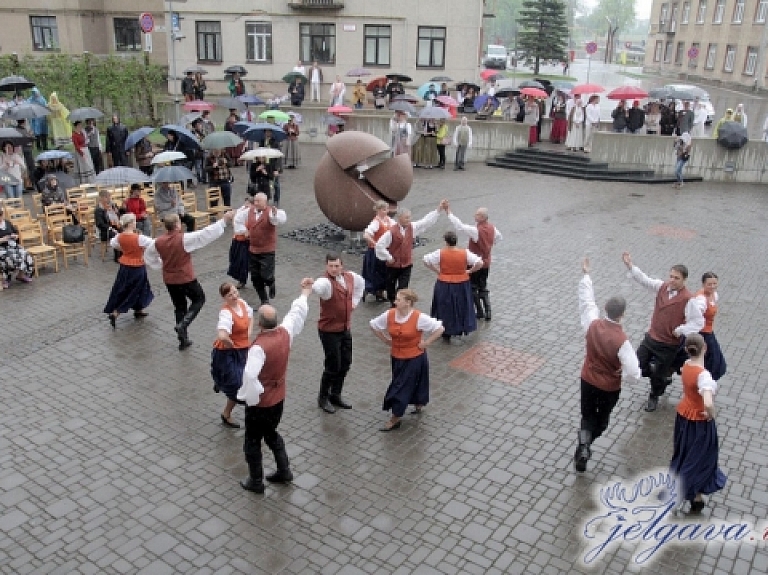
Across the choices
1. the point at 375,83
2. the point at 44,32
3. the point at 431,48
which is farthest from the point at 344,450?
the point at 44,32

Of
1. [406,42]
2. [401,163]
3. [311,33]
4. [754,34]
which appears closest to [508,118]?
[406,42]

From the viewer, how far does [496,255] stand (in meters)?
14.0

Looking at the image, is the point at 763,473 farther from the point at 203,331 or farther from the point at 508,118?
the point at 508,118

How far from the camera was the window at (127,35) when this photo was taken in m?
34.9

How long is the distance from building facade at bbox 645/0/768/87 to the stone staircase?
2423 centimetres

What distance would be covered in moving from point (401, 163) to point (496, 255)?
2.63 metres

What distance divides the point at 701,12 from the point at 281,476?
5807cm

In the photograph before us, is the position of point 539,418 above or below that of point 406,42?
below

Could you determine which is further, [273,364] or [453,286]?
[453,286]

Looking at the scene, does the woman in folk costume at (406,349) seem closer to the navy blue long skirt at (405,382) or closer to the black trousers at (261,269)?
the navy blue long skirt at (405,382)

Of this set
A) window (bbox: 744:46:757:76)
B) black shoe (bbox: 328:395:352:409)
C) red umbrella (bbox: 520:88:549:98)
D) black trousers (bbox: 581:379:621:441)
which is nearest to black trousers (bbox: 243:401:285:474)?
black shoe (bbox: 328:395:352:409)

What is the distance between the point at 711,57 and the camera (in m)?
52.1

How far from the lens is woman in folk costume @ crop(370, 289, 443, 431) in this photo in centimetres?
735

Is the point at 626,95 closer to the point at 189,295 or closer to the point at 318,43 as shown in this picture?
the point at 318,43
